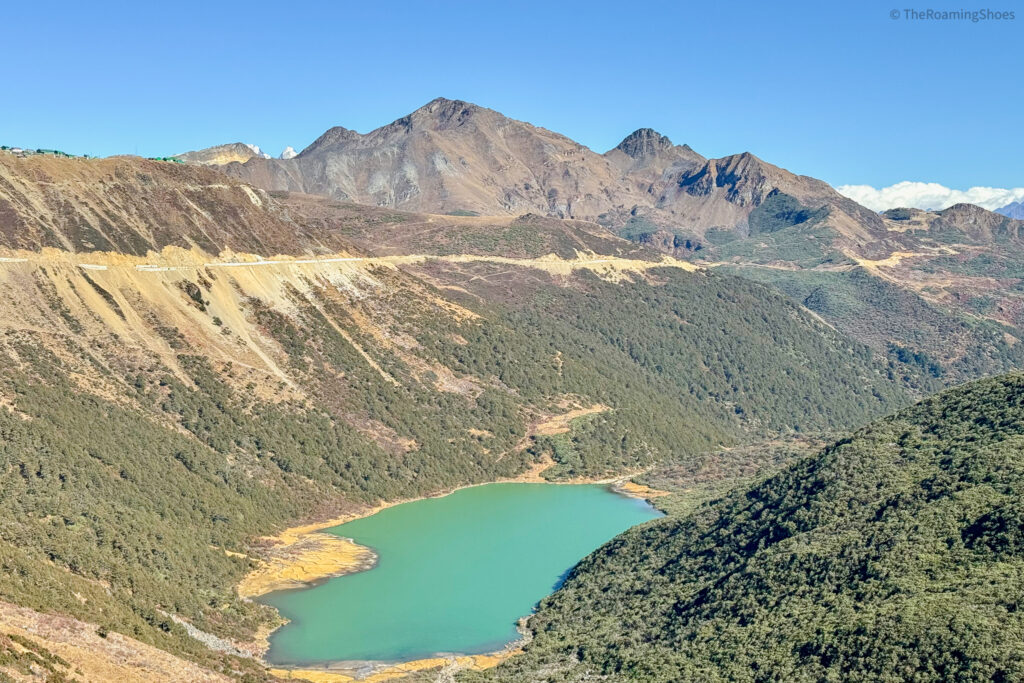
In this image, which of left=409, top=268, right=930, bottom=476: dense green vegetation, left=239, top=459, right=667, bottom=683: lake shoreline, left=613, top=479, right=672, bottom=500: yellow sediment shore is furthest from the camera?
left=409, top=268, right=930, bottom=476: dense green vegetation

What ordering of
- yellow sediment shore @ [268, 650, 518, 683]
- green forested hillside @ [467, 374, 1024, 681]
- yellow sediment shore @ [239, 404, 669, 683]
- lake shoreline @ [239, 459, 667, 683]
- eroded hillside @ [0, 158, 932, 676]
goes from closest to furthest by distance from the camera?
green forested hillside @ [467, 374, 1024, 681], yellow sediment shore @ [268, 650, 518, 683], yellow sediment shore @ [239, 404, 669, 683], lake shoreline @ [239, 459, 667, 683], eroded hillside @ [0, 158, 932, 676]

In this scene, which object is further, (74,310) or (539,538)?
(74,310)

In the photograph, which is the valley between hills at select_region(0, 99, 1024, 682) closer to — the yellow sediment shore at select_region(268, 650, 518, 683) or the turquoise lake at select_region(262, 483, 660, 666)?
the yellow sediment shore at select_region(268, 650, 518, 683)

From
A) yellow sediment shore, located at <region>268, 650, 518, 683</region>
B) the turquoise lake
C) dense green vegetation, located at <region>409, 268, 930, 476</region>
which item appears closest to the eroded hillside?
dense green vegetation, located at <region>409, 268, 930, 476</region>

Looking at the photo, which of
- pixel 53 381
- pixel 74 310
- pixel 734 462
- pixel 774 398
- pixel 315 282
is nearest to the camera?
pixel 53 381

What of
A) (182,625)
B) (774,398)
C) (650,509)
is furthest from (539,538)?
(774,398)

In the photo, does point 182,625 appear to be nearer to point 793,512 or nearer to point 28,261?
point 793,512

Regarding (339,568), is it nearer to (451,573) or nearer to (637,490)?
(451,573)

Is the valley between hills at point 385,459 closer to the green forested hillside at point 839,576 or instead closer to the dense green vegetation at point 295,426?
the green forested hillside at point 839,576
